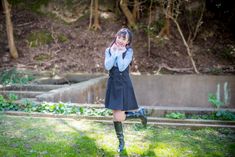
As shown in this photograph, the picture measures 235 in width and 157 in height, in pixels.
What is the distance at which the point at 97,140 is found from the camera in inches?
215

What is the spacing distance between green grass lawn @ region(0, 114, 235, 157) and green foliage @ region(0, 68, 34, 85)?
439 centimetres

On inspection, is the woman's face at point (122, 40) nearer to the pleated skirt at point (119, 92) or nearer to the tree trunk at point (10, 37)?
the pleated skirt at point (119, 92)

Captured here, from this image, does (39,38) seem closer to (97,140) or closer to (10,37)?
(10,37)

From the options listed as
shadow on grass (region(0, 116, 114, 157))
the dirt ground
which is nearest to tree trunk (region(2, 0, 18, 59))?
the dirt ground

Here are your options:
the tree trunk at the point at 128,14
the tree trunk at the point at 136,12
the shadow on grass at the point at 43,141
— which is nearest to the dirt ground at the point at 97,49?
the tree trunk at the point at 128,14

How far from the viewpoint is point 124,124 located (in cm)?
645

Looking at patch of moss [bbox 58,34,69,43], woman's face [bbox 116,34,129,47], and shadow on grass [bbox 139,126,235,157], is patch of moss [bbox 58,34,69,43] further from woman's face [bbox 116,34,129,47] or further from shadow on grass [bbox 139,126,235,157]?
woman's face [bbox 116,34,129,47]

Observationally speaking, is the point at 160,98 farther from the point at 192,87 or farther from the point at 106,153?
the point at 106,153

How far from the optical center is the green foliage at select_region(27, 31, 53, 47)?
1409 centimetres

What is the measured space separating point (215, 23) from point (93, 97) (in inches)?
310

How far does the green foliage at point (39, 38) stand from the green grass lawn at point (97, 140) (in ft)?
25.6

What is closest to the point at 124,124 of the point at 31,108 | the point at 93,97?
the point at 31,108

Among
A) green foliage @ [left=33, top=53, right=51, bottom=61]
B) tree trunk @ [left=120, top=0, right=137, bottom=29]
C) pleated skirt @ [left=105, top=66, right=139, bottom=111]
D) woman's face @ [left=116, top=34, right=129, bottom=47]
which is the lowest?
green foliage @ [left=33, top=53, right=51, bottom=61]

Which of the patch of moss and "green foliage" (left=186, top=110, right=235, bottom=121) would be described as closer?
"green foliage" (left=186, top=110, right=235, bottom=121)
